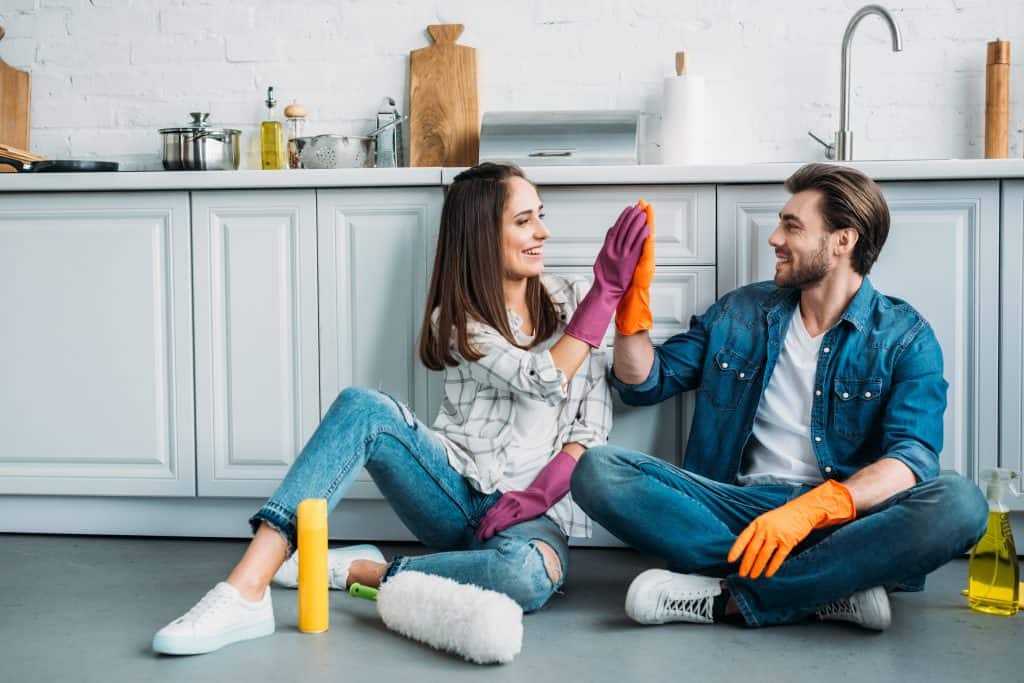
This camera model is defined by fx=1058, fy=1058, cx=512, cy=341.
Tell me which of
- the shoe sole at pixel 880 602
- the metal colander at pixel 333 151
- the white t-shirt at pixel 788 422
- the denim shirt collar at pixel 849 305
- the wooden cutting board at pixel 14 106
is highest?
the wooden cutting board at pixel 14 106

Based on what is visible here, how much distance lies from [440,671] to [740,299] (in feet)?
3.36

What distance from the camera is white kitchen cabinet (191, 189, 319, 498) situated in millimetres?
2506

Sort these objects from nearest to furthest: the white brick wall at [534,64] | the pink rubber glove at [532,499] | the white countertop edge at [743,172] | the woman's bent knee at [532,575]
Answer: the woman's bent knee at [532,575] < the pink rubber glove at [532,499] < the white countertop edge at [743,172] < the white brick wall at [534,64]

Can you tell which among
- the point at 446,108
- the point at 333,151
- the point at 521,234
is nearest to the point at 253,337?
the point at 333,151

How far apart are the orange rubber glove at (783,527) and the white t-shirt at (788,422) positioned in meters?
0.22

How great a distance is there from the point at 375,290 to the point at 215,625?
977 mm

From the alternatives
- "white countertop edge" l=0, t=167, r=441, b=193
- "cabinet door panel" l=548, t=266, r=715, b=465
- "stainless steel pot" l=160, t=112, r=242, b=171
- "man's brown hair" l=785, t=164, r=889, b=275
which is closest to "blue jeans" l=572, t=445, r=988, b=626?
"cabinet door panel" l=548, t=266, r=715, b=465

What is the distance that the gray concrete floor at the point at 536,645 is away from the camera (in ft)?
5.42

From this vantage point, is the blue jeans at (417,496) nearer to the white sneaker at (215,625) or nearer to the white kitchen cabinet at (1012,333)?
the white sneaker at (215,625)

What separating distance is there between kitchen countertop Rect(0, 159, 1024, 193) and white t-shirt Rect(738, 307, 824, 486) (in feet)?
1.27

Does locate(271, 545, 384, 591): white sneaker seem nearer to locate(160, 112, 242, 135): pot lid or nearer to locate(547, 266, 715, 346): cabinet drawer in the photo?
locate(547, 266, 715, 346): cabinet drawer

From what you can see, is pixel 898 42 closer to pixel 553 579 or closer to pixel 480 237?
pixel 480 237

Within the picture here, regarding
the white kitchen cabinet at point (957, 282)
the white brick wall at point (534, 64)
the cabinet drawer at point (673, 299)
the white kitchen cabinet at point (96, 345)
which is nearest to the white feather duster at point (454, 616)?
the cabinet drawer at point (673, 299)

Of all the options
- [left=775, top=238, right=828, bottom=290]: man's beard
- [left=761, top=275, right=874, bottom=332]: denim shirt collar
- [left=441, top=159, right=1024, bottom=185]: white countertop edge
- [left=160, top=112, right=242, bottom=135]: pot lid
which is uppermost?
[left=160, top=112, right=242, bottom=135]: pot lid
